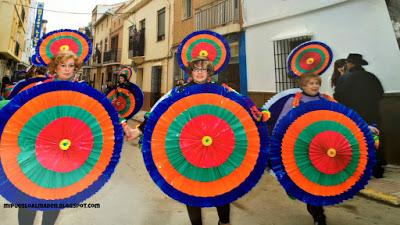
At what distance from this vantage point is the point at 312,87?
2789 mm

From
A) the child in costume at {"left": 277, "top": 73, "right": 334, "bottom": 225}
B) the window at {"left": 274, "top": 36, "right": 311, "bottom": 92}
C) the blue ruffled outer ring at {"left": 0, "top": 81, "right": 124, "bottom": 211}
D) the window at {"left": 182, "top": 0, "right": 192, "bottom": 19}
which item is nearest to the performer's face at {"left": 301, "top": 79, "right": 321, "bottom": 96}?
the child in costume at {"left": 277, "top": 73, "right": 334, "bottom": 225}

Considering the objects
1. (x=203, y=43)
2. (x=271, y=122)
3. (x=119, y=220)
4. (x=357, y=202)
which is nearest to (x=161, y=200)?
(x=119, y=220)

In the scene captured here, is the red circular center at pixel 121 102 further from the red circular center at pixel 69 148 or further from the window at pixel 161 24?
the window at pixel 161 24

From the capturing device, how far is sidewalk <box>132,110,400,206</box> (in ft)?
12.3

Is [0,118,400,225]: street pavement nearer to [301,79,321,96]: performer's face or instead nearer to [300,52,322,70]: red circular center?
[301,79,321,96]: performer's face

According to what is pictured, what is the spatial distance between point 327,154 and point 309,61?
6.62ft

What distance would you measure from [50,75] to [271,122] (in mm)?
2393

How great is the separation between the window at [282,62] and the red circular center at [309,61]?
4.29 m

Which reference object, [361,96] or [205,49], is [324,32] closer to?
[361,96]

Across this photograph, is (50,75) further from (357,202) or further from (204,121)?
(357,202)

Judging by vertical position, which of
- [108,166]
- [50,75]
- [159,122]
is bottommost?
[108,166]

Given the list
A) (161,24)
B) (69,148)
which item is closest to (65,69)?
(69,148)

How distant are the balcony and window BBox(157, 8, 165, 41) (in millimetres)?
7467

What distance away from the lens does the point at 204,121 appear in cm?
190
